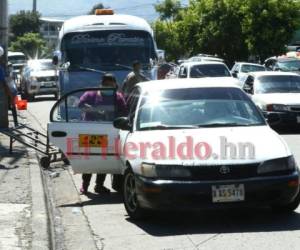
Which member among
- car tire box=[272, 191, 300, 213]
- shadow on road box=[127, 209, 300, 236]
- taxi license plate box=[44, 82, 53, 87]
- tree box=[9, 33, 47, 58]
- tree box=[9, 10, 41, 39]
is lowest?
tree box=[9, 33, 47, 58]

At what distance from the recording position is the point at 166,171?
7637 millimetres

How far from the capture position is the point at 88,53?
1792 cm

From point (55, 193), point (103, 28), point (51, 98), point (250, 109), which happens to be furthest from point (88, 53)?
point (51, 98)

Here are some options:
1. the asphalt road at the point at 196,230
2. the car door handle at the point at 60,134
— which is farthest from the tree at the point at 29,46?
the asphalt road at the point at 196,230

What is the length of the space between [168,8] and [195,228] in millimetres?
63823

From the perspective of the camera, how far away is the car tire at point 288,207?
8121 mm

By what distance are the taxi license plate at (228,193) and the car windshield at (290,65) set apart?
26.5 metres

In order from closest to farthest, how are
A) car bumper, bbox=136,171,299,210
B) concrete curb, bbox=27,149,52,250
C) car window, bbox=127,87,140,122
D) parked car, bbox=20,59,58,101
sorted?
concrete curb, bbox=27,149,52,250 → car bumper, bbox=136,171,299,210 → car window, bbox=127,87,140,122 → parked car, bbox=20,59,58,101

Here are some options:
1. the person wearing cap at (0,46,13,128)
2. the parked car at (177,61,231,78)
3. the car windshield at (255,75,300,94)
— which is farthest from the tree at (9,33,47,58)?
the person wearing cap at (0,46,13,128)

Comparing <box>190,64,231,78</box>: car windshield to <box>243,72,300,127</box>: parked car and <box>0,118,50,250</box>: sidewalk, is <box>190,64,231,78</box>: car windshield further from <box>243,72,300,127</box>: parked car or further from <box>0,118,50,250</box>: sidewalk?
<box>0,118,50,250</box>: sidewalk

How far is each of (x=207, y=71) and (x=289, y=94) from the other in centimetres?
1006

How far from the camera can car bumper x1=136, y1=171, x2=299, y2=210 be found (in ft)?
24.7

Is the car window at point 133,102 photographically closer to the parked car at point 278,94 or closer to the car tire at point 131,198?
the car tire at point 131,198

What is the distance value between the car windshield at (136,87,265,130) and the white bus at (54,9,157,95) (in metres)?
8.63
